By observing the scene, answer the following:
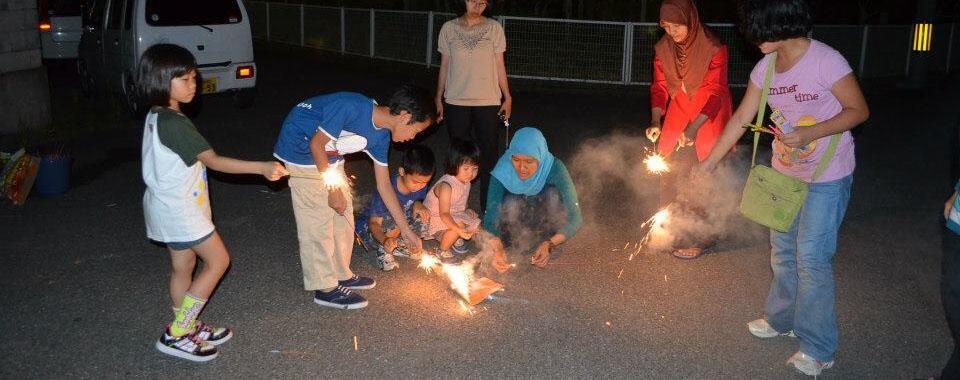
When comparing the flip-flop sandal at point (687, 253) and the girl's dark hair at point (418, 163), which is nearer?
the girl's dark hair at point (418, 163)

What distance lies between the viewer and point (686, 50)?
533cm

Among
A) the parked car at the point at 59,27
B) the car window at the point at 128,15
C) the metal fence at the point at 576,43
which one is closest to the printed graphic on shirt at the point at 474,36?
the metal fence at the point at 576,43

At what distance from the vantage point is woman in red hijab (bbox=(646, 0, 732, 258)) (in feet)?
17.2

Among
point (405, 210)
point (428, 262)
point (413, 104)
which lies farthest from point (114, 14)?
point (413, 104)

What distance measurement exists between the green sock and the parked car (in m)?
14.7

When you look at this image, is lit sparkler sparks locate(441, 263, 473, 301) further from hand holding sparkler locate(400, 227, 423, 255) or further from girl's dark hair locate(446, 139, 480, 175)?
girl's dark hair locate(446, 139, 480, 175)

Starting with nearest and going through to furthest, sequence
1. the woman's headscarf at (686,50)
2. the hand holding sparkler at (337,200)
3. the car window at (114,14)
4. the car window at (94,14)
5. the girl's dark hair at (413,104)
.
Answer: the girl's dark hair at (413,104)
the hand holding sparkler at (337,200)
the woman's headscarf at (686,50)
the car window at (114,14)
the car window at (94,14)

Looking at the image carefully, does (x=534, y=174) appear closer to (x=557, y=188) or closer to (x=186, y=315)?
(x=557, y=188)

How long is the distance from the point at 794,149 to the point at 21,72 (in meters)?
9.85

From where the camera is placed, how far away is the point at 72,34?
55.9ft

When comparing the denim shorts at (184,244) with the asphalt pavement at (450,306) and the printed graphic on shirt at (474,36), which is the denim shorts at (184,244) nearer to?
the asphalt pavement at (450,306)

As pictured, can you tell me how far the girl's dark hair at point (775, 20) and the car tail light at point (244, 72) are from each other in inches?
369

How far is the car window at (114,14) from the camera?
1152cm

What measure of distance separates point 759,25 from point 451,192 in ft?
8.61
